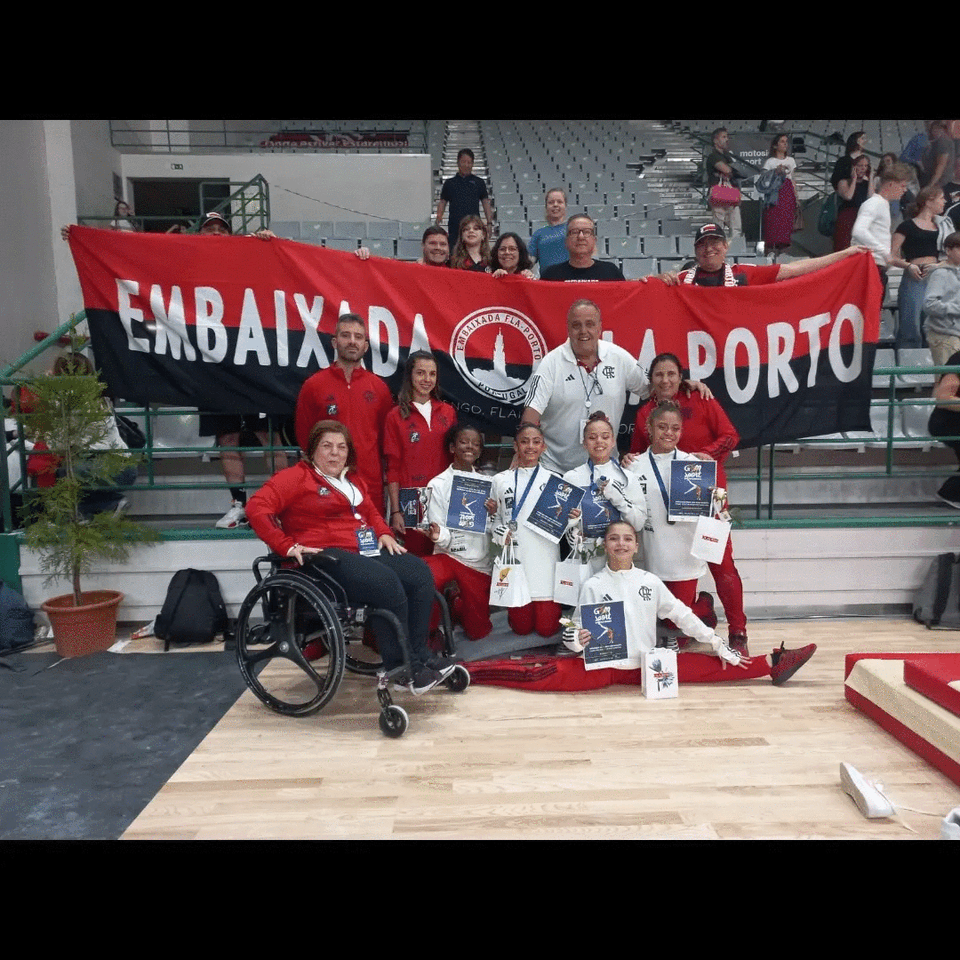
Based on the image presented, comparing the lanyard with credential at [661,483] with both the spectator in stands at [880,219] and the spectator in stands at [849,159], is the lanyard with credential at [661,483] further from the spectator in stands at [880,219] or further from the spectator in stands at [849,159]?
the spectator in stands at [849,159]

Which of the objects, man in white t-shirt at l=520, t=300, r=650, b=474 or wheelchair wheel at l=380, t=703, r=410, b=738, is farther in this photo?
man in white t-shirt at l=520, t=300, r=650, b=474

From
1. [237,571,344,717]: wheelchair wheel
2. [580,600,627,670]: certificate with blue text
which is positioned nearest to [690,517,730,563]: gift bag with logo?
[580,600,627,670]: certificate with blue text

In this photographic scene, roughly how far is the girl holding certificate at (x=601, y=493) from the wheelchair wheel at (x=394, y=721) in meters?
1.18

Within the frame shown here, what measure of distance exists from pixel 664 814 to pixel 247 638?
5.62 ft

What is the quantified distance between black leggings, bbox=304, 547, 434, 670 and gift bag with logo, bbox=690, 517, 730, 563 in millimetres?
1243

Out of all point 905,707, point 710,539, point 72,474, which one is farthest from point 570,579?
point 72,474

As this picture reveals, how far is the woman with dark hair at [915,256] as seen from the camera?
5430 mm

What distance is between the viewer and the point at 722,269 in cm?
445

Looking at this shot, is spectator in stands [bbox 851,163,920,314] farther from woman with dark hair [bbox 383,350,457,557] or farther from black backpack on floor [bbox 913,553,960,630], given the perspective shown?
woman with dark hair [bbox 383,350,457,557]

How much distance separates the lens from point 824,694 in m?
3.47

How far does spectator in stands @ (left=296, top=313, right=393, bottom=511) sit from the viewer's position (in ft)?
12.8

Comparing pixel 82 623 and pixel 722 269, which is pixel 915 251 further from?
pixel 82 623

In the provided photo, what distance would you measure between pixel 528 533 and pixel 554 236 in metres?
2.12

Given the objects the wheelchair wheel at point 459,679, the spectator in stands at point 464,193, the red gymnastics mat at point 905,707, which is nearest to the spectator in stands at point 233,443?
the wheelchair wheel at point 459,679
